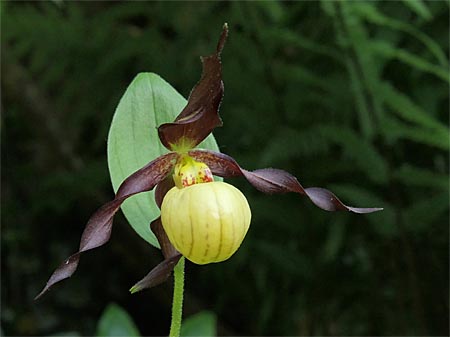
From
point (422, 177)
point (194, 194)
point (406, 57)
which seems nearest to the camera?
point (194, 194)

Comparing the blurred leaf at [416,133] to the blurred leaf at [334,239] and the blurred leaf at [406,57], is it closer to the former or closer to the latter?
the blurred leaf at [406,57]

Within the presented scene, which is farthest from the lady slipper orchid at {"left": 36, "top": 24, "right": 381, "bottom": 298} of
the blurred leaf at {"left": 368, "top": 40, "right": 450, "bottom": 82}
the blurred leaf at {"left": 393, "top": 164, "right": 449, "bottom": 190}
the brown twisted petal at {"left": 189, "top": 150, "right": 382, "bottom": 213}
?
the blurred leaf at {"left": 393, "top": 164, "right": 449, "bottom": 190}

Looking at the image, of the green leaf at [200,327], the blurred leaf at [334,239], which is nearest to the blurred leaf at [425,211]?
the blurred leaf at [334,239]

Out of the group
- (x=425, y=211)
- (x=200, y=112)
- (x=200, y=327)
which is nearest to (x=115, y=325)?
(x=200, y=327)

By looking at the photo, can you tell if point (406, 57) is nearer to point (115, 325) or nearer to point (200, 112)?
point (200, 112)

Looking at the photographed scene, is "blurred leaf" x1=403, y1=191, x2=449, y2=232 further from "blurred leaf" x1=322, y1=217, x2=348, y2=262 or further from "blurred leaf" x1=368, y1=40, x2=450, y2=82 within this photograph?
"blurred leaf" x1=368, y1=40, x2=450, y2=82

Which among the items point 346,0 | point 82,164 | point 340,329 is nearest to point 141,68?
point 82,164

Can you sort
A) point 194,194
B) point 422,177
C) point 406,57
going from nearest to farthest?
point 194,194 < point 406,57 < point 422,177
